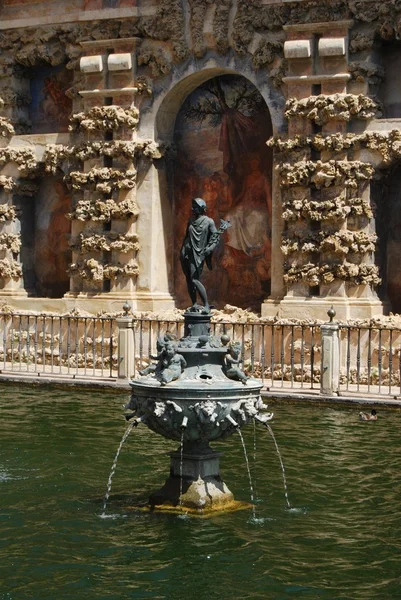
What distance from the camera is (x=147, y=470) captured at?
40.0 ft

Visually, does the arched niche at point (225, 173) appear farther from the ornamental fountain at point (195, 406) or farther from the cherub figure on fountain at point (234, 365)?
the cherub figure on fountain at point (234, 365)

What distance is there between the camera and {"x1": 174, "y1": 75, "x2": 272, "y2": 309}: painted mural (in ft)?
70.0

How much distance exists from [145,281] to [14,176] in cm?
360

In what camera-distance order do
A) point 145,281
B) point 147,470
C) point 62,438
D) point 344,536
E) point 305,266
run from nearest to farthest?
point 344,536
point 147,470
point 62,438
point 305,266
point 145,281

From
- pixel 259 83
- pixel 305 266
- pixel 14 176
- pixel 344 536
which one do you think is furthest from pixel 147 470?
pixel 14 176

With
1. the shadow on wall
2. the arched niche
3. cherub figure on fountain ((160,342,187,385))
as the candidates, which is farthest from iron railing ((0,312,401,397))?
cherub figure on fountain ((160,342,187,385))

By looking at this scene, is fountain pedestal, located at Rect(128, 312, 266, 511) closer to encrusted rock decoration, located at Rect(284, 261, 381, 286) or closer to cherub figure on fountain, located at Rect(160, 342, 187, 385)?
cherub figure on fountain, located at Rect(160, 342, 187, 385)

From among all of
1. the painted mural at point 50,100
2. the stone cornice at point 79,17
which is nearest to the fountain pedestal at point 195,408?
the stone cornice at point 79,17

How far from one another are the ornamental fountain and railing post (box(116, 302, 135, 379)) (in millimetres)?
7997

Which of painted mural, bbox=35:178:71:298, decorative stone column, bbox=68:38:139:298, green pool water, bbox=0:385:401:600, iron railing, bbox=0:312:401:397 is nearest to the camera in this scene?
green pool water, bbox=0:385:401:600

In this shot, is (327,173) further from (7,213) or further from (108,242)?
(7,213)

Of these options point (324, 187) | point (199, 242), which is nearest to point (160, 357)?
point (199, 242)

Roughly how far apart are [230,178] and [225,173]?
148 millimetres

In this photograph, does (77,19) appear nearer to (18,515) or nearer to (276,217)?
(276,217)
